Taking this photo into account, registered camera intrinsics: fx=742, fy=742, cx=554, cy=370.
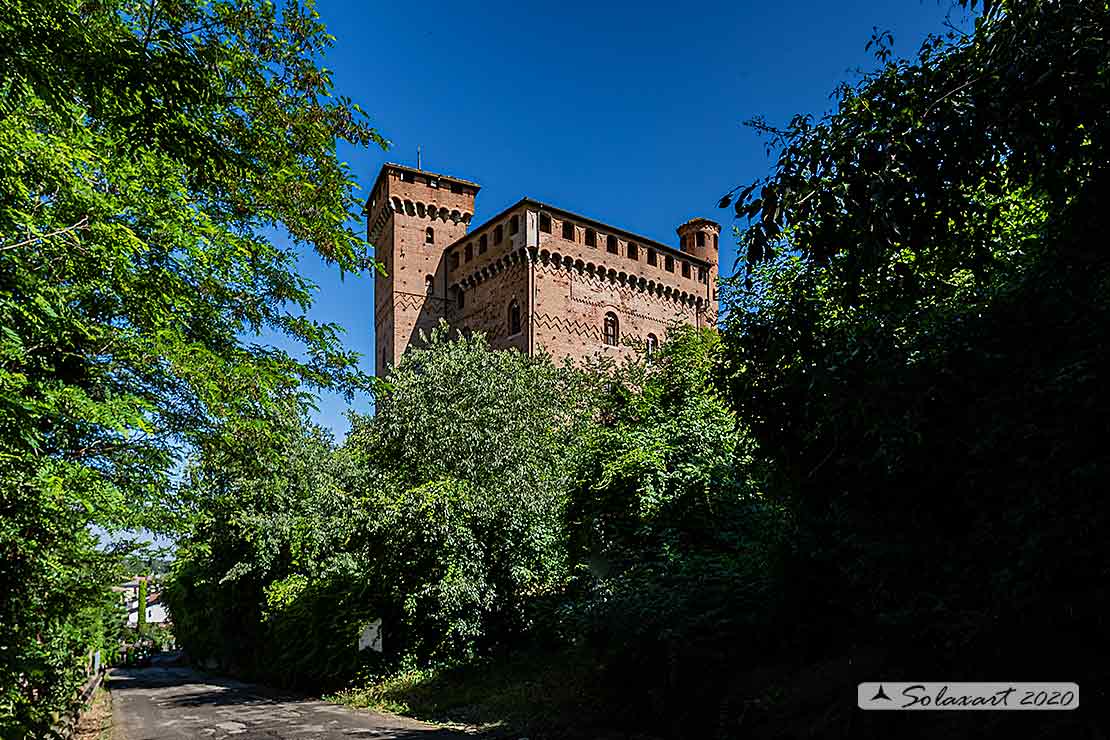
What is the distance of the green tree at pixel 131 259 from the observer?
5.12 meters

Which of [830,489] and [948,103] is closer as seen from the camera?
[948,103]

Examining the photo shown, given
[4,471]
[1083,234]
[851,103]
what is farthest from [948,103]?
[4,471]

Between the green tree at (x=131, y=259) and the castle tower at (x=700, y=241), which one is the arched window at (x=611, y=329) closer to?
the castle tower at (x=700, y=241)

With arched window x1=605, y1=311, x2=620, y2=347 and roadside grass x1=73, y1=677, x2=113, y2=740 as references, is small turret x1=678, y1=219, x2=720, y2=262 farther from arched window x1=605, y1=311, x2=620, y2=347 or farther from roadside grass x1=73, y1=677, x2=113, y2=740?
roadside grass x1=73, y1=677, x2=113, y2=740

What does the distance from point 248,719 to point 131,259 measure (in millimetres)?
11923

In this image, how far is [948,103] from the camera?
4633mm

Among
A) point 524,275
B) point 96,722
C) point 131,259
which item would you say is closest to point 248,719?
point 96,722

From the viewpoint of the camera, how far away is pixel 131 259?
6.77 metres

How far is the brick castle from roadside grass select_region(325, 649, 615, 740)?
69.2 feet

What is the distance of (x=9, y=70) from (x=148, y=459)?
13.9ft

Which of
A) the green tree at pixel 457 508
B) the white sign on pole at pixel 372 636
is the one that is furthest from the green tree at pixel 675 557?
the white sign on pole at pixel 372 636

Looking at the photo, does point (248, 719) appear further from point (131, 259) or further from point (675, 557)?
point (131, 259)

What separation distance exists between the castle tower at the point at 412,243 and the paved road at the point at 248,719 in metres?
21.0

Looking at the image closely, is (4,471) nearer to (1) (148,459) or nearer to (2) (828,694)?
(1) (148,459)
